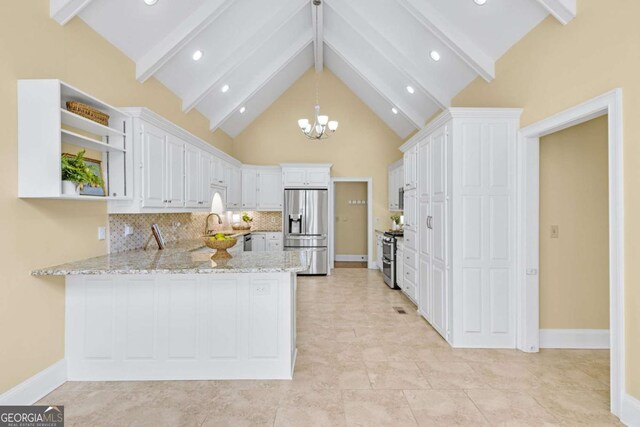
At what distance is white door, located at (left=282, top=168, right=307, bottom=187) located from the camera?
24.2 ft

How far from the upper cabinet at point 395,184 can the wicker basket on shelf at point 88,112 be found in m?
5.11

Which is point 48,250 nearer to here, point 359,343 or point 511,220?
point 359,343

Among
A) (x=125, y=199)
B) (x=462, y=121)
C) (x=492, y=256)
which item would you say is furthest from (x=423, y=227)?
(x=125, y=199)

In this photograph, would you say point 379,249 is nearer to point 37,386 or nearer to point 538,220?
point 538,220

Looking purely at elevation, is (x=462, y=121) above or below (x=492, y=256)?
above

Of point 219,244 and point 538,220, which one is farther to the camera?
point 538,220

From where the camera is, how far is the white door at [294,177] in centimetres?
738

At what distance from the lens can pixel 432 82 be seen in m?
5.21

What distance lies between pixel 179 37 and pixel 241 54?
4.68 feet

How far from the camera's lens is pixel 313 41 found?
22.0 feet

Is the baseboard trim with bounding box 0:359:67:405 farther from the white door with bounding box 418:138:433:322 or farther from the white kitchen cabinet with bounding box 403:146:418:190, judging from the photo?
the white kitchen cabinet with bounding box 403:146:418:190

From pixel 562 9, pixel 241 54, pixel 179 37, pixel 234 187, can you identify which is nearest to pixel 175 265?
pixel 179 37

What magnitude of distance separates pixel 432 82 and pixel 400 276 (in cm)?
309

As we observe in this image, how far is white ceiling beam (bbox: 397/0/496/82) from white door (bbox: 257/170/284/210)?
4.49 meters
